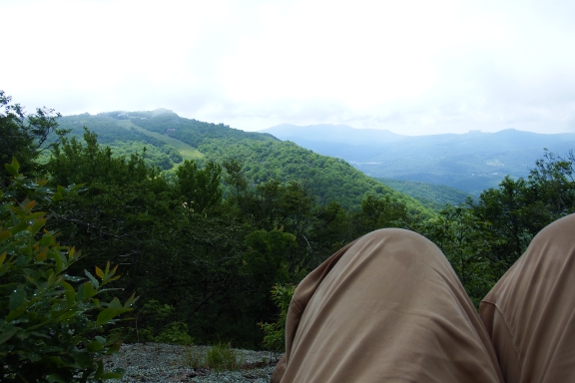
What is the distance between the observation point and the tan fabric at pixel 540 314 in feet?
2.88

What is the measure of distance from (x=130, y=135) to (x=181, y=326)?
84.7 m

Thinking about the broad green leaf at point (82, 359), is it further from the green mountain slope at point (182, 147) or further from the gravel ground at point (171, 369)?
the green mountain slope at point (182, 147)

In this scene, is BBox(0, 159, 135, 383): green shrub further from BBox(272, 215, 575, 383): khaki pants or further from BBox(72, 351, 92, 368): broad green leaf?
BBox(272, 215, 575, 383): khaki pants

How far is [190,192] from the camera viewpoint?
26344 millimetres


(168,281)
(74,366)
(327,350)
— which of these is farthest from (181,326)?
(327,350)

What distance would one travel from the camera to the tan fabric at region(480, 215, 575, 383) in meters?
0.88

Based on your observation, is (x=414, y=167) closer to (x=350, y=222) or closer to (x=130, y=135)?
(x=130, y=135)

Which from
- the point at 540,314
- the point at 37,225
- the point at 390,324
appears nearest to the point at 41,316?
the point at 37,225

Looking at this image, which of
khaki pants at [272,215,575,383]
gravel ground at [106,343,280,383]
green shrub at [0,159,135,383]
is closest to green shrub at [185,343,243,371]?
gravel ground at [106,343,280,383]

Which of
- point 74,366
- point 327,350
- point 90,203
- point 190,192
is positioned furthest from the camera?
point 190,192

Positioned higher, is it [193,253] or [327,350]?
[327,350]

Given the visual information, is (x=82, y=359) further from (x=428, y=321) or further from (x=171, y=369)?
(x=171, y=369)

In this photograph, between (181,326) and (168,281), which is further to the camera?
(168,281)

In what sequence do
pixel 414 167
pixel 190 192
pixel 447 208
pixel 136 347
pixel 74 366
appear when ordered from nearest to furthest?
pixel 74 366, pixel 447 208, pixel 136 347, pixel 190 192, pixel 414 167
